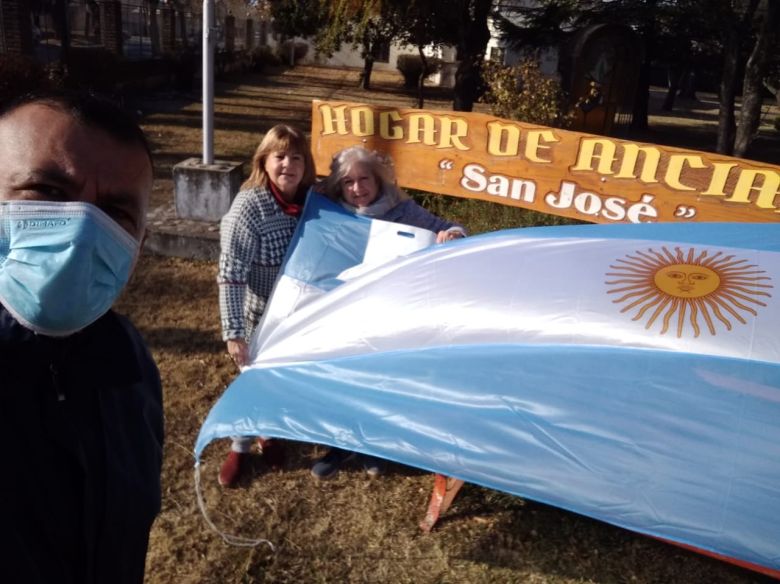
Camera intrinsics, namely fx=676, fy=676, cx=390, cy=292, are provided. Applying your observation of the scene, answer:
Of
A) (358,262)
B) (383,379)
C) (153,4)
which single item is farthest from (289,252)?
(153,4)

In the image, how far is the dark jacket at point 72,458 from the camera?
988mm

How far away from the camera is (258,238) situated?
3.28 metres

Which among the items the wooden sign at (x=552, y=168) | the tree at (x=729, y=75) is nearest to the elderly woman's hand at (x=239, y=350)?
the wooden sign at (x=552, y=168)

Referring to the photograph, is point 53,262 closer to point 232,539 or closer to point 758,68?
point 232,539

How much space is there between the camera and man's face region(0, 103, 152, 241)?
1.03m

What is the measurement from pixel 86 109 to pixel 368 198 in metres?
2.44

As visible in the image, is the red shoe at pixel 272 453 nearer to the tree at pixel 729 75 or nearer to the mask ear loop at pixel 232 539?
the mask ear loop at pixel 232 539

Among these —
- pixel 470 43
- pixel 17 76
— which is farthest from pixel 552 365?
pixel 17 76

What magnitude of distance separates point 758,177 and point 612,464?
2971 mm

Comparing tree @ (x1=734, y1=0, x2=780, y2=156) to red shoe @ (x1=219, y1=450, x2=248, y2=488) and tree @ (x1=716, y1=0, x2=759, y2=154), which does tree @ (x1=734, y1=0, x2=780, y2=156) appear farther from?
red shoe @ (x1=219, y1=450, x2=248, y2=488)

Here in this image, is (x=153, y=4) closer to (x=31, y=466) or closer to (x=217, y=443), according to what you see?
(x=217, y=443)

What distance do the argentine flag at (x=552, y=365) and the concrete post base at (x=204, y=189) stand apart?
10.5 ft

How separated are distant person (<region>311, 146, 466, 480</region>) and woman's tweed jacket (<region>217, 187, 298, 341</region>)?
1.02 feet

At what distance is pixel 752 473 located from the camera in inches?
88.0
